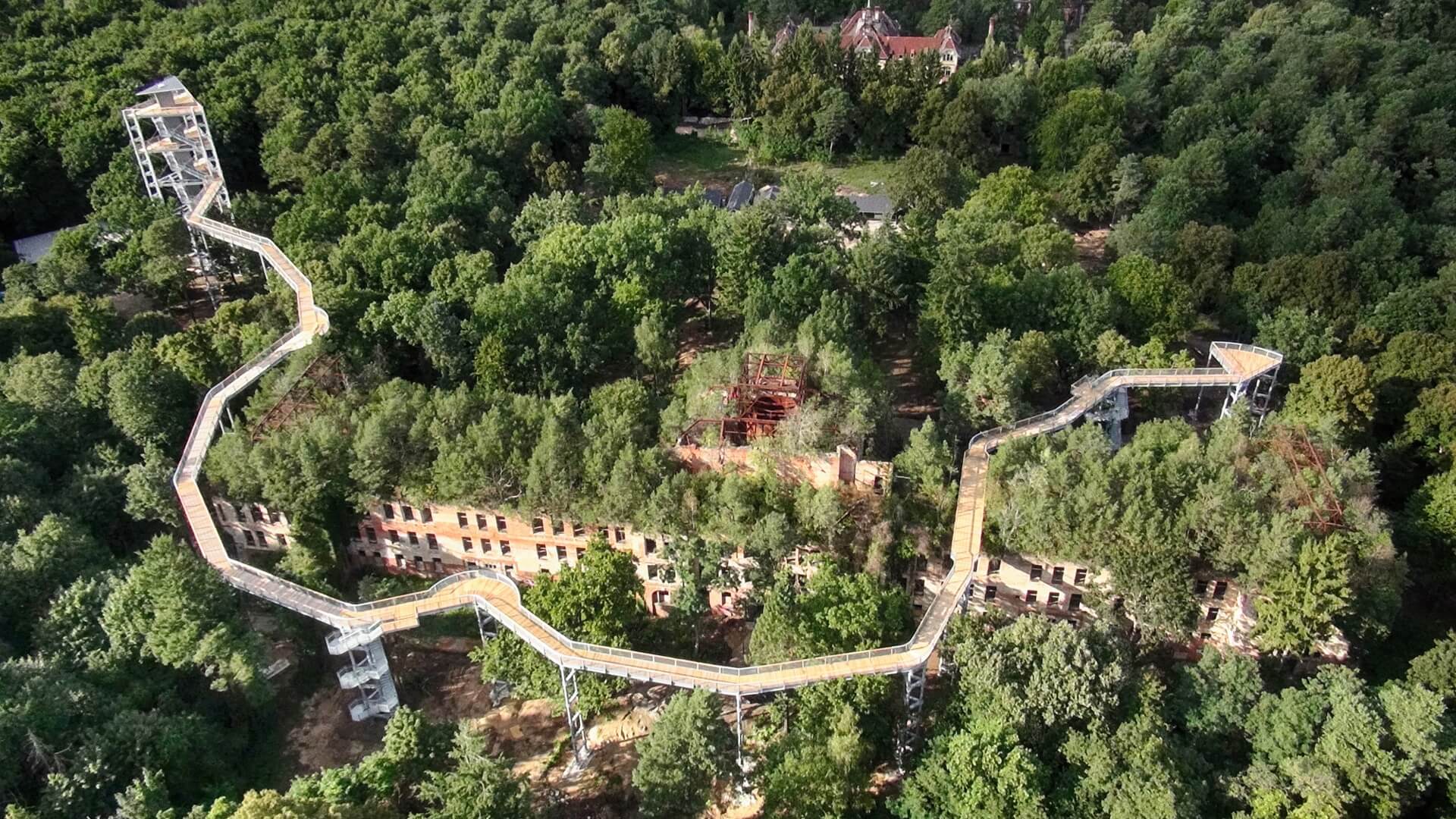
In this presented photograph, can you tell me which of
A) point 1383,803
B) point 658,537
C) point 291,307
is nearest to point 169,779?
point 658,537

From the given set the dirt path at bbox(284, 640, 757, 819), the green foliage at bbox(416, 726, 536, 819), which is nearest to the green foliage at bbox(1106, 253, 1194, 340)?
the dirt path at bbox(284, 640, 757, 819)

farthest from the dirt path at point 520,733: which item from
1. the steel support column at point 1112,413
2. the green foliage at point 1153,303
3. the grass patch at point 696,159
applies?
the grass patch at point 696,159

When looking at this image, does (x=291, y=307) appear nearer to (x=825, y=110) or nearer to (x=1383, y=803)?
(x=825, y=110)

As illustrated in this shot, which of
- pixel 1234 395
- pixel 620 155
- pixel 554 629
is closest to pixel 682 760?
pixel 554 629

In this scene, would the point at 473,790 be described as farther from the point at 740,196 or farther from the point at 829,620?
the point at 740,196

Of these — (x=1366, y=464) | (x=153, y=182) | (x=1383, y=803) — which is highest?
(x=153, y=182)
